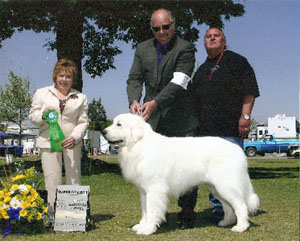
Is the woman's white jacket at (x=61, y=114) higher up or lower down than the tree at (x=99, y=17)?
lower down

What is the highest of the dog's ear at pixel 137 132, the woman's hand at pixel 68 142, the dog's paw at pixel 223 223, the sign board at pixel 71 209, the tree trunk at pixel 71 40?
the tree trunk at pixel 71 40

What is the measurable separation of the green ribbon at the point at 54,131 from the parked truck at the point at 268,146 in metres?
28.4

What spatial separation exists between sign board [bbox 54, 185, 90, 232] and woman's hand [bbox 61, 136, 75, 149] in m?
0.50

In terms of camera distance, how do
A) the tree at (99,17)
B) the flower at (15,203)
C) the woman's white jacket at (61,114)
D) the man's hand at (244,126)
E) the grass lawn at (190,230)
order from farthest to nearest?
the tree at (99,17) → the man's hand at (244,126) → the woman's white jacket at (61,114) → the flower at (15,203) → the grass lawn at (190,230)

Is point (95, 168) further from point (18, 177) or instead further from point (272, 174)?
point (18, 177)

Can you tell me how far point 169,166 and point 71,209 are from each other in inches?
51.0

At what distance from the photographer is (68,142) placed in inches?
181

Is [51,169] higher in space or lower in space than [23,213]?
higher

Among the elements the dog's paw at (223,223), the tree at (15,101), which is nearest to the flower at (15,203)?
the dog's paw at (223,223)

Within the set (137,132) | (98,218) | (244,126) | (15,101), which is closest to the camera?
(137,132)

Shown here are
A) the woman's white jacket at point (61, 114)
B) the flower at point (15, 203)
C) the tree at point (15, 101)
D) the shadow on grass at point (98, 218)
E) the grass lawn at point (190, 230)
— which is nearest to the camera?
the grass lawn at point (190, 230)

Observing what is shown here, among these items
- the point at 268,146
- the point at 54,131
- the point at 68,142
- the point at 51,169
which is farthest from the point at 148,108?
the point at 268,146

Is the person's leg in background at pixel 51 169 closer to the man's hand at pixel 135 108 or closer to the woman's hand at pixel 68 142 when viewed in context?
the woman's hand at pixel 68 142

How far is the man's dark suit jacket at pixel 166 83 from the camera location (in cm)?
462
